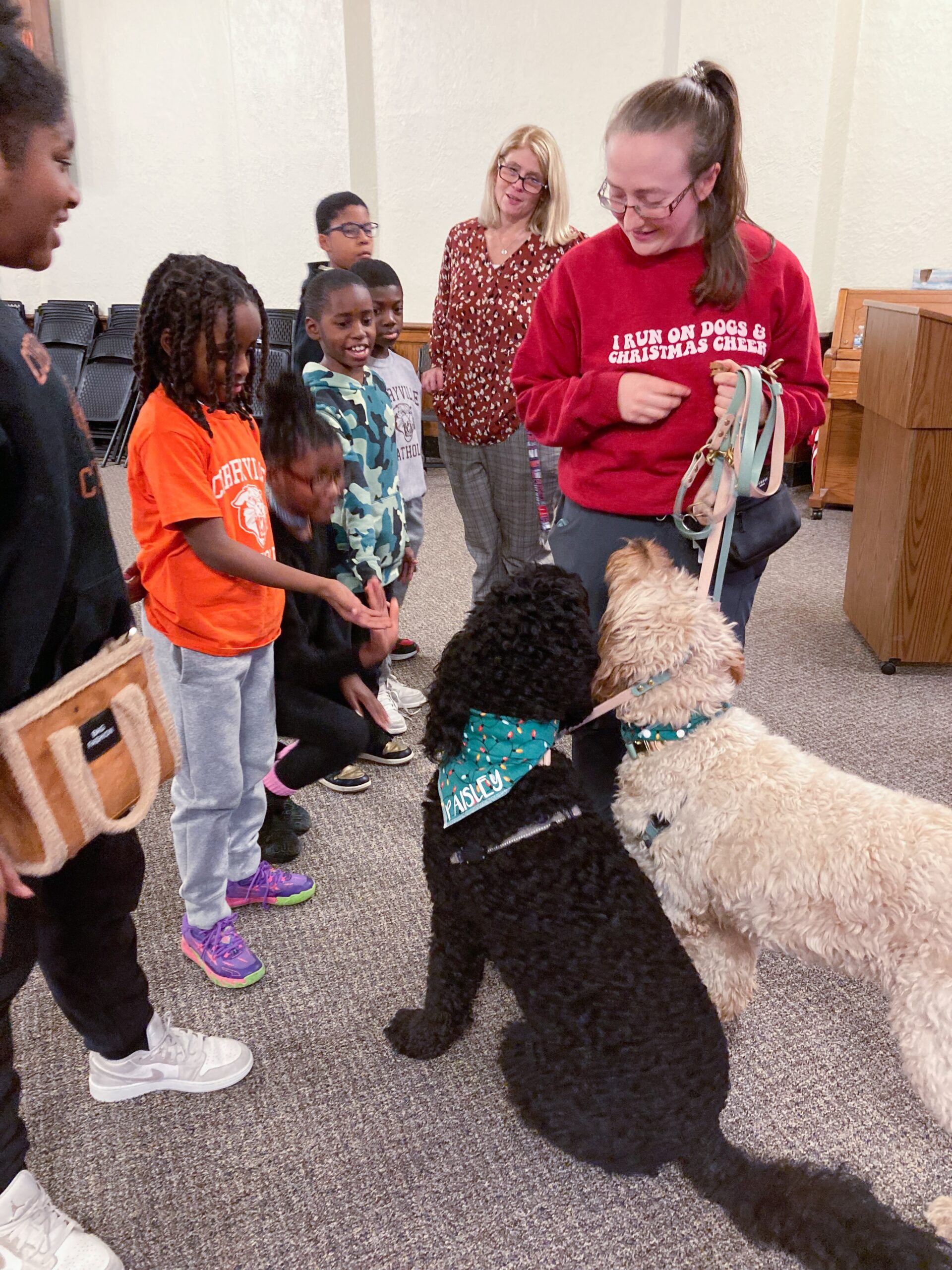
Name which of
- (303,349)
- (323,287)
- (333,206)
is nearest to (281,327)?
(333,206)

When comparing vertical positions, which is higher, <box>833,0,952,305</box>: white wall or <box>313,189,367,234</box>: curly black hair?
<box>833,0,952,305</box>: white wall

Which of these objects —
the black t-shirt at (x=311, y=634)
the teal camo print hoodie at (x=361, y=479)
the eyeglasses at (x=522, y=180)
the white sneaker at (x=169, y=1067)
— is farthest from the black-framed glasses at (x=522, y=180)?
the white sneaker at (x=169, y=1067)

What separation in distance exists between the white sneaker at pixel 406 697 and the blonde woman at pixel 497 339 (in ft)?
1.41

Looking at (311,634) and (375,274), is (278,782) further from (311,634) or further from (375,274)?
(375,274)

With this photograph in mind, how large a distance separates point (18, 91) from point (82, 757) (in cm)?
67

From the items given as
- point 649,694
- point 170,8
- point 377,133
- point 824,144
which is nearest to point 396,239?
point 377,133

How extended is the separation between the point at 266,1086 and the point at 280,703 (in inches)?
28.6

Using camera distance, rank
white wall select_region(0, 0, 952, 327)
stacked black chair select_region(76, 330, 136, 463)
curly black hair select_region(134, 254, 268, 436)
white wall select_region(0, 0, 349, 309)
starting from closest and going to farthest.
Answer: curly black hair select_region(134, 254, 268, 436), white wall select_region(0, 0, 952, 327), white wall select_region(0, 0, 349, 309), stacked black chair select_region(76, 330, 136, 463)

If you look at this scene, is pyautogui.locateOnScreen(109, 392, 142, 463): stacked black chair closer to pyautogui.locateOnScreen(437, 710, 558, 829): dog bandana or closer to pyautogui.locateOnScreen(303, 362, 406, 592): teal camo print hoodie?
pyautogui.locateOnScreen(303, 362, 406, 592): teal camo print hoodie

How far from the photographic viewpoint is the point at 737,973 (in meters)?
1.50

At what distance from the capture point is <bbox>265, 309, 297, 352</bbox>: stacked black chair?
6109 millimetres

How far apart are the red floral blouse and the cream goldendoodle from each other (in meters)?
1.43

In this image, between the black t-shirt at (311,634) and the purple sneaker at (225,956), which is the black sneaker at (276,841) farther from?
the black t-shirt at (311,634)

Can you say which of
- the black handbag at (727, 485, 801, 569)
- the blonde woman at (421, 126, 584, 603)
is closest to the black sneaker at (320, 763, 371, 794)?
the blonde woman at (421, 126, 584, 603)
